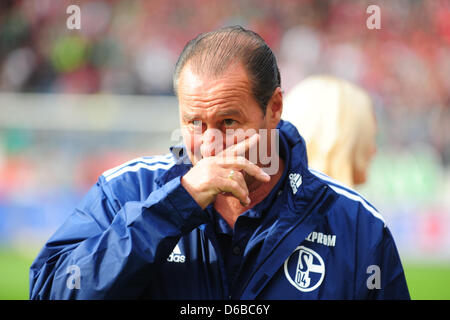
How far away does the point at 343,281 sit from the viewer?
1.98 m

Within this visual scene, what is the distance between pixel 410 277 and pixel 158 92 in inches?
197

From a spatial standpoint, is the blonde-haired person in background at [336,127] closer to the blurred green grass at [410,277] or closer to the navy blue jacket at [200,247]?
the navy blue jacket at [200,247]

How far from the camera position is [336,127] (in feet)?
9.70

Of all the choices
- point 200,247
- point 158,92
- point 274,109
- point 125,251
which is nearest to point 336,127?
point 274,109

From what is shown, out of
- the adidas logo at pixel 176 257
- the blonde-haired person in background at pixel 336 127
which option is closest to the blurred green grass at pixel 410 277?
the blonde-haired person in background at pixel 336 127

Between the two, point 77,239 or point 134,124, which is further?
point 134,124

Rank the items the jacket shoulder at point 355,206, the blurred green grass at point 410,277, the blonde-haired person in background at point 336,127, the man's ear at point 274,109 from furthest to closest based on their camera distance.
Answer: the blurred green grass at point 410,277 < the blonde-haired person in background at point 336,127 < the man's ear at point 274,109 < the jacket shoulder at point 355,206

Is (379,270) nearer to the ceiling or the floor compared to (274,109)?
nearer to the floor

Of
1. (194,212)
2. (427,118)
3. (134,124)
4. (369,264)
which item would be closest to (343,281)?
(369,264)

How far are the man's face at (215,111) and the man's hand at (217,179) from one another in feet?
0.42

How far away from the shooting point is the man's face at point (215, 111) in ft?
6.53

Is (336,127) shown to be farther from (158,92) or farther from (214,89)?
(158,92)
